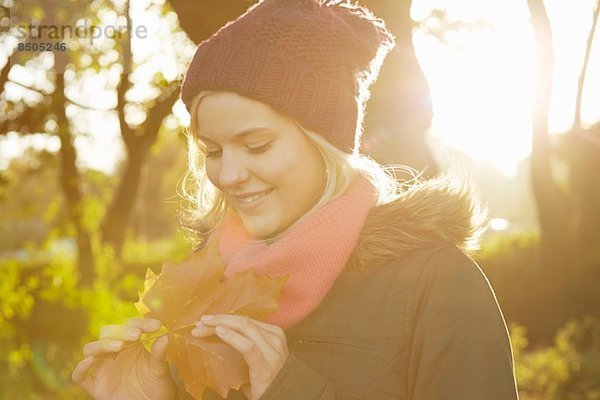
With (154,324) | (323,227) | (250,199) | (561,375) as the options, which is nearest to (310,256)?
(323,227)

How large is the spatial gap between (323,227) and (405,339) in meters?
0.36

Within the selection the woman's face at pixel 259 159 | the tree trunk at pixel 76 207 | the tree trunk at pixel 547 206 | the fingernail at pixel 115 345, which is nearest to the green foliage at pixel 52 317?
the tree trunk at pixel 76 207

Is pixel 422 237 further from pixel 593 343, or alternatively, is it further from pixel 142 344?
pixel 593 343

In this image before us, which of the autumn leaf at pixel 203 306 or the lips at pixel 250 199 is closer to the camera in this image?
the autumn leaf at pixel 203 306

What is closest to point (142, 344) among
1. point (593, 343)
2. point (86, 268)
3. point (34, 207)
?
point (34, 207)

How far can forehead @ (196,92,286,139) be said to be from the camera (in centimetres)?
201

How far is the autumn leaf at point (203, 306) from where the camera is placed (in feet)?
5.93

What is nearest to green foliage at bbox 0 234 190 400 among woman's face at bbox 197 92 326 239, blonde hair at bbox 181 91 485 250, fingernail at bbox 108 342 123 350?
blonde hair at bbox 181 91 485 250

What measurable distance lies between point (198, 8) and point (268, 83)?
1313 mm

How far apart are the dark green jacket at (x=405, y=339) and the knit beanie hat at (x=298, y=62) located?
1.37 feet

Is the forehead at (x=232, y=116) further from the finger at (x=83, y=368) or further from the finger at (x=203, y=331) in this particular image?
the finger at (x=83, y=368)

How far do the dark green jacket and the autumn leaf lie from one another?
0.40ft

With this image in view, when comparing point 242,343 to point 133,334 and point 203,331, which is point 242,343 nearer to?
point 203,331

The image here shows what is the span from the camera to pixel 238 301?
1.87m
